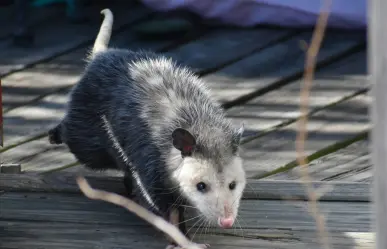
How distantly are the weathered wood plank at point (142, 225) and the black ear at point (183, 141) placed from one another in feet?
0.93

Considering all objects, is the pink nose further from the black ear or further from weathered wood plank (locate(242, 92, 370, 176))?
weathered wood plank (locate(242, 92, 370, 176))

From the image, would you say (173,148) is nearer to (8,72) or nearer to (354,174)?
(354,174)

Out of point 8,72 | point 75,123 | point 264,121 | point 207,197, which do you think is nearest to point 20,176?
point 75,123

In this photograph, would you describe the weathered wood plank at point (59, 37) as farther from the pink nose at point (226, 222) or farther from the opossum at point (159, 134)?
the pink nose at point (226, 222)

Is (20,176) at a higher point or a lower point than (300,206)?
lower

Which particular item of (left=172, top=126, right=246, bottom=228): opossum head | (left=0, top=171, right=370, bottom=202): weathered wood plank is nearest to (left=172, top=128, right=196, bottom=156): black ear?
(left=172, top=126, right=246, bottom=228): opossum head

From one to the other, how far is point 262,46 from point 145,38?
608 millimetres

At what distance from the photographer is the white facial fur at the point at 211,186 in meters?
2.77

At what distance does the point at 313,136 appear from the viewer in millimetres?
3893

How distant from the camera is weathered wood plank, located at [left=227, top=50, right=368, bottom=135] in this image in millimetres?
4070

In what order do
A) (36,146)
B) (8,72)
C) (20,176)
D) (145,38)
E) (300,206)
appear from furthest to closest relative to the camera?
1. (145,38)
2. (8,72)
3. (36,146)
4. (20,176)
5. (300,206)

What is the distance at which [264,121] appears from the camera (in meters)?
4.05

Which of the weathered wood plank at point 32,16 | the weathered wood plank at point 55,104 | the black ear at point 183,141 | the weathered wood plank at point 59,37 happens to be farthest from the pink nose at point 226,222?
the weathered wood plank at point 32,16

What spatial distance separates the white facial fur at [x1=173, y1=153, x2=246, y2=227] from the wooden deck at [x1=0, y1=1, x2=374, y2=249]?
146 millimetres
